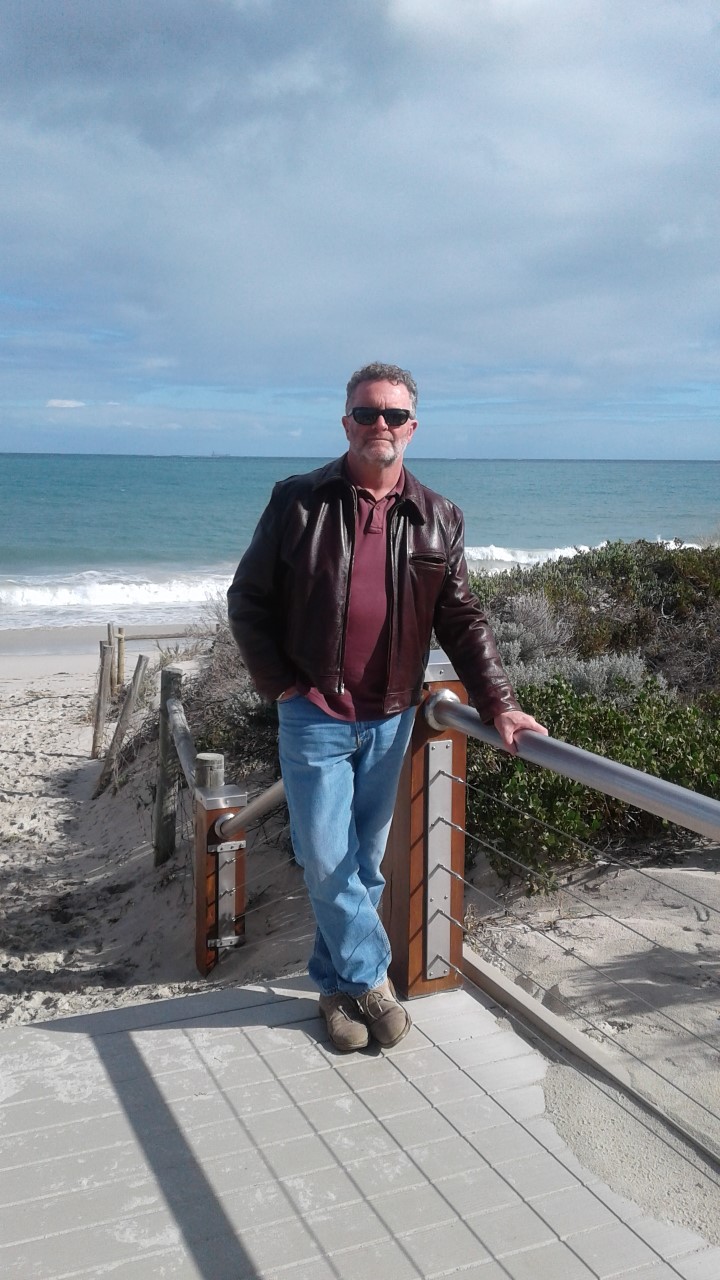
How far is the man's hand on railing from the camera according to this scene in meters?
2.58

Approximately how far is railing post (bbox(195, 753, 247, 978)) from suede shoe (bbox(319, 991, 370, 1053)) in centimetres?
148

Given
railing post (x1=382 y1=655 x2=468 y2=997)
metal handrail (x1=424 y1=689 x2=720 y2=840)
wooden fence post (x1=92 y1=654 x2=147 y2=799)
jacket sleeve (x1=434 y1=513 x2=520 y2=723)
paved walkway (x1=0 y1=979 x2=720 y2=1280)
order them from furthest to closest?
wooden fence post (x1=92 y1=654 x2=147 y2=799) < railing post (x1=382 y1=655 x2=468 y2=997) < jacket sleeve (x1=434 y1=513 x2=520 y2=723) < paved walkway (x1=0 y1=979 x2=720 y2=1280) < metal handrail (x1=424 y1=689 x2=720 y2=840)

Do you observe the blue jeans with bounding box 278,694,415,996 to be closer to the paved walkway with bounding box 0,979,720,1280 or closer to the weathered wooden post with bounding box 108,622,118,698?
the paved walkway with bounding box 0,979,720,1280

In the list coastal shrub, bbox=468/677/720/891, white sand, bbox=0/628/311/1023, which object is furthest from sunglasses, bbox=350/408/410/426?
white sand, bbox=0/628/311/1023

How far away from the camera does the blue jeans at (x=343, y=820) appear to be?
108 inches

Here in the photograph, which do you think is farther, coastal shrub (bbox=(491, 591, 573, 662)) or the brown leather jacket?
coastal shrub (bbox=(491, 591, 573, 662))

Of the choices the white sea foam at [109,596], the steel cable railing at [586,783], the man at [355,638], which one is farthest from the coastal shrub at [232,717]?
the white sea foam at [109,596]

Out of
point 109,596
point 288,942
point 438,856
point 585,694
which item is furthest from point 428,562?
point 109,596

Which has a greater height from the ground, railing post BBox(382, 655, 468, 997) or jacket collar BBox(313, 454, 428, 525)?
jacket collar BBox(313, 454, 428, 525)

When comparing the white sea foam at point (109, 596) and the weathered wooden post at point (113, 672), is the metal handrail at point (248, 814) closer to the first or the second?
the weathered wooden post at point (113, 672)

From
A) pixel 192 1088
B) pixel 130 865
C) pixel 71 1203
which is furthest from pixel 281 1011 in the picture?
pixel 130 865

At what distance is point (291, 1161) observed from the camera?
2.42m

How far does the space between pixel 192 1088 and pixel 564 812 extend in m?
2.17

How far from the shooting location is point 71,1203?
228 centimetres
